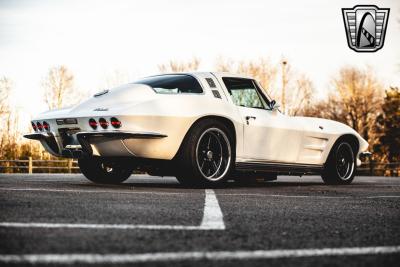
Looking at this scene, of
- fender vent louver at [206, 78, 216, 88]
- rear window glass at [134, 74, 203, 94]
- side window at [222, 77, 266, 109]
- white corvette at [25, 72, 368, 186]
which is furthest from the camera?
side window at [222, 77, 266, 109]

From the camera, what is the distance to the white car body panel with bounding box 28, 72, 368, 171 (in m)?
6.07

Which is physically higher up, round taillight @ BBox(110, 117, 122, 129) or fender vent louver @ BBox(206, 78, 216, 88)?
fender vent louver @ BBox(206, 78, 216, 88)

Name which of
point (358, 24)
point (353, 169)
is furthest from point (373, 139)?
point (353, 169)

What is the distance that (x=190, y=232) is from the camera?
299 cm

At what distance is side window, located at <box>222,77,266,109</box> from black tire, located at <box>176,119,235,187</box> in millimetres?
690

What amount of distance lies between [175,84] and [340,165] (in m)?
3.60

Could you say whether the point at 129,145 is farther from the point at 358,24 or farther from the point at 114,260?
the point at 358,24

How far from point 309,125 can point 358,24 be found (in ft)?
29.7

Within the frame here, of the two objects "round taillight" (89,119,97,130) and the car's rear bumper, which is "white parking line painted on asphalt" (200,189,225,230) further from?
"round taillight" (89,119,97,130)

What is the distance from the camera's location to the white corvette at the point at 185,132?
611cm

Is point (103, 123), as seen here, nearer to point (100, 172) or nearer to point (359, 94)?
point (100, 172)

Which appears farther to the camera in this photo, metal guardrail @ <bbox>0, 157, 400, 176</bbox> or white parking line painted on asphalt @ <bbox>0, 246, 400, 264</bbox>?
metal guardrail @ <bbox>0, 157, 400, 176</bbox>

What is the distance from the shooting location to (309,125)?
820 cm

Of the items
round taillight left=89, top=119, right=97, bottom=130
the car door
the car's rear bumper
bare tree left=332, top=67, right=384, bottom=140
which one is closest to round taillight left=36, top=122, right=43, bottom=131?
the car's rear bumper
